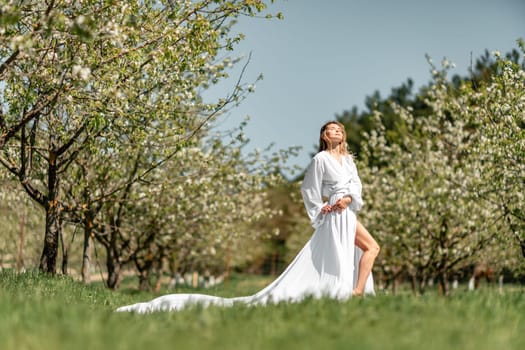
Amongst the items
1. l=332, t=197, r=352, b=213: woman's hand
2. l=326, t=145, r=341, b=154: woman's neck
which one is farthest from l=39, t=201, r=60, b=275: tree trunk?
l=332, t=197, r=352, b=213: woman's hand

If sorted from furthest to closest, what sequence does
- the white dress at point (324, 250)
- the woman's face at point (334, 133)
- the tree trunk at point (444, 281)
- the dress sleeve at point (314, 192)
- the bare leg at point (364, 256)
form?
the tree trunk at point (444, 281)
the woman's face at point (334, 133)
the dress sleeve at point (314, 192)
the bare leg at point (364, 256)
the white dress at point (324, 250)

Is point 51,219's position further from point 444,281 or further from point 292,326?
point 444,281

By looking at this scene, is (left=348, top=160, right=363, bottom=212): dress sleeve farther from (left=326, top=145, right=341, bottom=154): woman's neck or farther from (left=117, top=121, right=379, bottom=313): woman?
(left=326, top=145, right=341, bottom=154): woman's neck

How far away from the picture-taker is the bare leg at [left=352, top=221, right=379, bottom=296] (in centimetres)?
820

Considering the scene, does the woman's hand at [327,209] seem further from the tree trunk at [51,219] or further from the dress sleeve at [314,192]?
the tree trunk at [51,219]

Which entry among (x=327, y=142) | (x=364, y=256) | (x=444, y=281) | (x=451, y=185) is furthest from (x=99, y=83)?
(x=444, y=281)

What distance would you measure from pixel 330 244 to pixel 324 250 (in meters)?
0.11

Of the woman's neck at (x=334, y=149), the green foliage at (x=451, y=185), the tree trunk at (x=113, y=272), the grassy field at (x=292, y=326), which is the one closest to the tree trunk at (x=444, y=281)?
the green foliage at (x=451, y=185)

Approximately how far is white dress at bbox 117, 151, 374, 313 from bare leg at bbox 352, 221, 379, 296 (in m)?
0.10

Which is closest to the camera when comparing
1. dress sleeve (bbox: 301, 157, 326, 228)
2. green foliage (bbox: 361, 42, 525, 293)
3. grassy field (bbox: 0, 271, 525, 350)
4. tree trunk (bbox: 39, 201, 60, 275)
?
grassy field (bbox: 0, 271, 525, 350)

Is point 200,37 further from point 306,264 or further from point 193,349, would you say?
point 193,349

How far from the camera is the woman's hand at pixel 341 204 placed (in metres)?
8.24

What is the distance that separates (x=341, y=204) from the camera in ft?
27.0

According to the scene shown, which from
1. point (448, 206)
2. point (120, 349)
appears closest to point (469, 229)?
point (448, 206)
